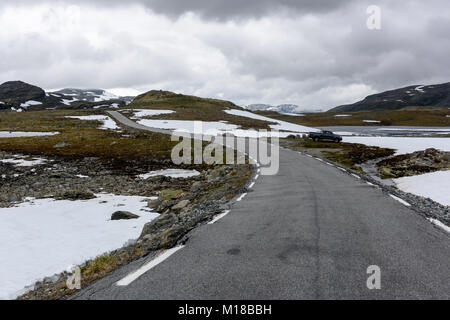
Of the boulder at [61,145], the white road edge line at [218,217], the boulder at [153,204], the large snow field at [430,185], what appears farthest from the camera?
the boulder at [61,145]

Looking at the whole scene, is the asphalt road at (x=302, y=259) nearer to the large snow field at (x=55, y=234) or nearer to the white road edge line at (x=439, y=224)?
the white road edge line at (x=439, y=224)

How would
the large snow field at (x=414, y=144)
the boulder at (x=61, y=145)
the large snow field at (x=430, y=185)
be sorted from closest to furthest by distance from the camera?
the large snow field at (x=430, y=185) → the large snow field at (x=414, y=144) → the boulder at (x=61, y=145)

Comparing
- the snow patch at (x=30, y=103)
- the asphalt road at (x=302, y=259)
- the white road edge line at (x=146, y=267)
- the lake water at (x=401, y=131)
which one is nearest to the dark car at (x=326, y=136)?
the lake water at (x=401, y=131)

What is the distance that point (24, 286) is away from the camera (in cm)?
771

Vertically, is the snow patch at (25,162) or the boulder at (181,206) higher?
Result: the snow patch at (25,162)

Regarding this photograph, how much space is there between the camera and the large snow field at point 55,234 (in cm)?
871

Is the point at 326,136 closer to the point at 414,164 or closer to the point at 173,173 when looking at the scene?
the point at 414,164

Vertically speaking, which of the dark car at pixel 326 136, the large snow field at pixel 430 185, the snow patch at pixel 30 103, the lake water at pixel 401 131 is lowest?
the large snow field at pixel 430 185

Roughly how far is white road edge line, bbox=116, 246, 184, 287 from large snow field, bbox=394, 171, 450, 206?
12.7 meters

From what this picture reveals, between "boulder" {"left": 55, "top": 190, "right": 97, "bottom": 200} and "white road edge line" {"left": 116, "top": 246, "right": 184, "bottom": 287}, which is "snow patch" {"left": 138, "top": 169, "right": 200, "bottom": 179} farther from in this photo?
"white road edge line" {"left": 116, "top": 246, "right": 184, "bottom": 287}

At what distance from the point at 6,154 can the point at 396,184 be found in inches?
1558

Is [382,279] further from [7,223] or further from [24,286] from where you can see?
[7,223]

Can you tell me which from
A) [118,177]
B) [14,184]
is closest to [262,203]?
[118,177]

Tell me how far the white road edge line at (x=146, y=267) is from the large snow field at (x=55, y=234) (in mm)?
3904
